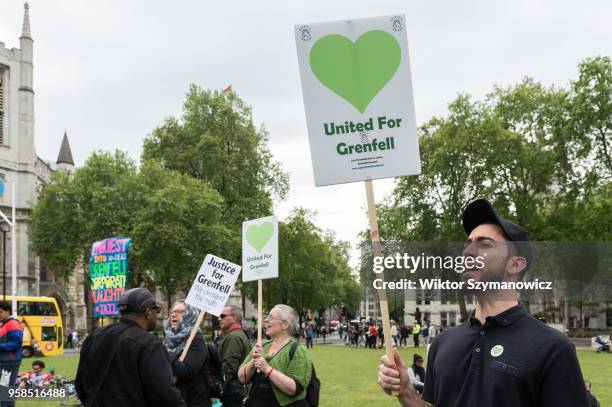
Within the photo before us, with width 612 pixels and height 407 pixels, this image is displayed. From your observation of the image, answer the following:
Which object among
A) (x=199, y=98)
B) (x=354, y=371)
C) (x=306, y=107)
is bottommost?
(x=354, y=371)

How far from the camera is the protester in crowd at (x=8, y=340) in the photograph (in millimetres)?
10344

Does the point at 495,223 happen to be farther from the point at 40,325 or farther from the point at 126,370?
the point at 40,325

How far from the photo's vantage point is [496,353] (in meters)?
2.78

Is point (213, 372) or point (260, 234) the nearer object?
point (213, 372)

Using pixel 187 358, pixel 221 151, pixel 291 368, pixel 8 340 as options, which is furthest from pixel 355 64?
pixel 221 151

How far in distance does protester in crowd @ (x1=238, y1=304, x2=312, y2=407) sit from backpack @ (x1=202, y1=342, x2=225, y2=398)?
0.71 m

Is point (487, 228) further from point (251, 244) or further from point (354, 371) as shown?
point (354, 371)

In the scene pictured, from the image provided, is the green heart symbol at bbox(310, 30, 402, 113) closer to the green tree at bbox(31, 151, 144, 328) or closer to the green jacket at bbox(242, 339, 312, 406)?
the green jacket at bbox(242, 339, 312, 406)

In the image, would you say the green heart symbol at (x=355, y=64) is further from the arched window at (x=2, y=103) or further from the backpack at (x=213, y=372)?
the arched window at (x=2, y=103)

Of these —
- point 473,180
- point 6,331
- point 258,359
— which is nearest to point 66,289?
point 473,180

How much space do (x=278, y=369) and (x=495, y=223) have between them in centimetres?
386

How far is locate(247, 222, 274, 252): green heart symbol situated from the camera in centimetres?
825

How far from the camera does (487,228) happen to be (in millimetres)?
3023

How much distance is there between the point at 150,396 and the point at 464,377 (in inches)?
105
